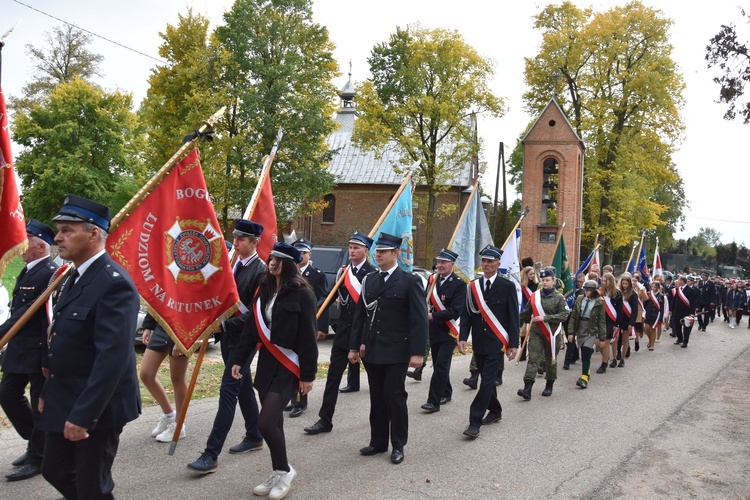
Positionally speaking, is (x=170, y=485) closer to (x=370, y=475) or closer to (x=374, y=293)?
(x=370, y=475)

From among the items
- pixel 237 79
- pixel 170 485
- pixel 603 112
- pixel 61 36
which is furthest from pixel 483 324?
pixel 61 36

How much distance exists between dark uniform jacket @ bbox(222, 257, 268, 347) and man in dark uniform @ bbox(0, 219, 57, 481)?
5.04ft

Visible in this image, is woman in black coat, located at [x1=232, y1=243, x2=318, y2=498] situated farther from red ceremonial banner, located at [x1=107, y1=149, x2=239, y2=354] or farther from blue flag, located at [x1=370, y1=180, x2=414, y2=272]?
blue flag, located at [x1=370, y1=180, x2=414, y2=272]

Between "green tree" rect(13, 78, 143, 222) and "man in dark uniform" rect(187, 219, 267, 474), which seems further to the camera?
"green tree" rect(13, 78, 143, 222)

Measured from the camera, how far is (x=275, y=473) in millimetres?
5367

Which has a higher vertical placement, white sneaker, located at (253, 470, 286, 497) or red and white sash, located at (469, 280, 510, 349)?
red and white sash, located at (469, 280, 510, 349)

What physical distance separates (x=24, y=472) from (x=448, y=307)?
5.74m

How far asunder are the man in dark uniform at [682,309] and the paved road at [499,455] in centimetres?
924

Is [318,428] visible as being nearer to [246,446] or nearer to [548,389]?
[246,446]

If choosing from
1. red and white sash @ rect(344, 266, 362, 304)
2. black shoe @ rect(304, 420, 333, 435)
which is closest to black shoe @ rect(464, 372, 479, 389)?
red and white sash @ rect(344, 266, 362, 304)

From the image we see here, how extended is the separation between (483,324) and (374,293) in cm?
209

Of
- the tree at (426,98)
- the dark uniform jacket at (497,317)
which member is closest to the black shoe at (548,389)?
the dark uniform jacket at (497,317)

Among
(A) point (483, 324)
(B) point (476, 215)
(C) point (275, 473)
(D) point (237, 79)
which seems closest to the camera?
(C) point (275, 473)

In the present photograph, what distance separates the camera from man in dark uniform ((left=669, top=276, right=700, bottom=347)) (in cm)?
1962
